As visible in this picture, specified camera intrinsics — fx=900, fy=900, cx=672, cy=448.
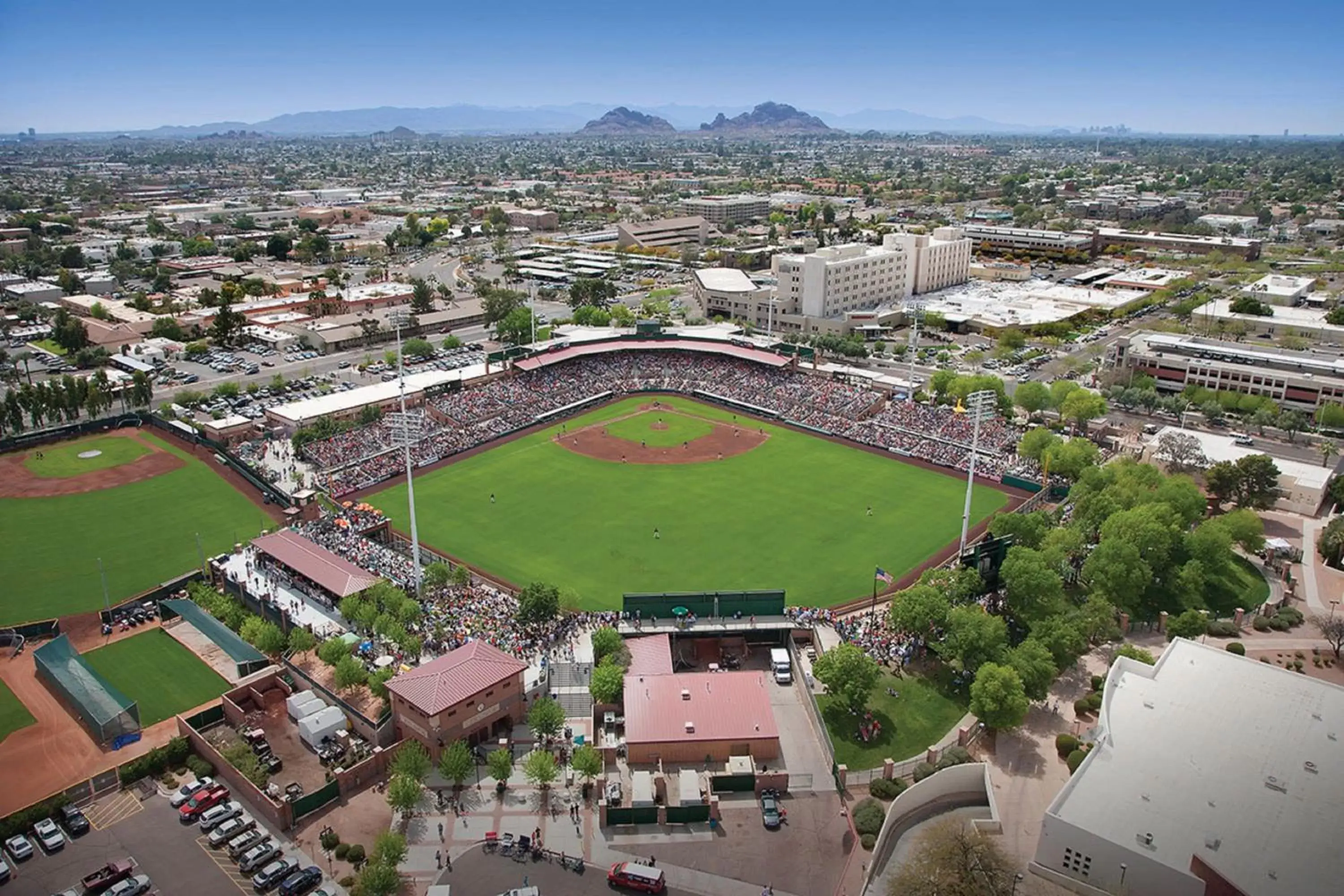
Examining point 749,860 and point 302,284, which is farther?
point 302,284

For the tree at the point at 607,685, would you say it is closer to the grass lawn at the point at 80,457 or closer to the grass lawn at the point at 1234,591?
the grass lawn at the point at 1234,591

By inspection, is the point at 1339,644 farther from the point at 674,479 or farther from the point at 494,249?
the point at 494,249

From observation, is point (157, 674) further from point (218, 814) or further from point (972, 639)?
point (972, 639)

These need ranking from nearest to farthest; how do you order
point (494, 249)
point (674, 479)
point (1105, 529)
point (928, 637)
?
point (928, 637), point (1105, 529), point (674, 479), point (494, 249)

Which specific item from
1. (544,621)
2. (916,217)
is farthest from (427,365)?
(916,217)

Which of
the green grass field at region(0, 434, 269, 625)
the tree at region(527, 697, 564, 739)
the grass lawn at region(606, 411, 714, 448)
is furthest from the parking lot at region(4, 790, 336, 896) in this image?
the grass lawn at region(606, 411, 714, 448)

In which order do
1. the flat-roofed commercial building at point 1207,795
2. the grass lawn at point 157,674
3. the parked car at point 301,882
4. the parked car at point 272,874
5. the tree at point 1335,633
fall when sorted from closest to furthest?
the flat-roofed commercial building at point 1207,795 < the parked car at point 301,882 < the parked car at point 272,874 < the grass lawn at point 157,674 < the tree at point 1335,633

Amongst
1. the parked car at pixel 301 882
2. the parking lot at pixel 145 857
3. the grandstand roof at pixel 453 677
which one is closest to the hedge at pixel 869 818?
the grandstand roof at pixel 453 677
